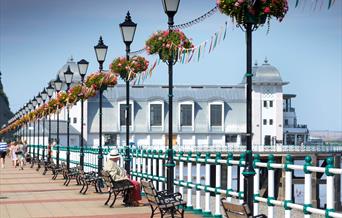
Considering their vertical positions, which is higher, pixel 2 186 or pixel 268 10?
pixel 268 10

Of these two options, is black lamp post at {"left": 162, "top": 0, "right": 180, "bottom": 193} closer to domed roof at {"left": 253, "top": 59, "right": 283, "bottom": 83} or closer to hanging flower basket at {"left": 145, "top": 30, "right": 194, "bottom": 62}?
hanging flower basket at {"left": 145, "top": 30, "right": 194, "bottom": 62}

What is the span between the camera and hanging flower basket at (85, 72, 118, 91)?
25.7m

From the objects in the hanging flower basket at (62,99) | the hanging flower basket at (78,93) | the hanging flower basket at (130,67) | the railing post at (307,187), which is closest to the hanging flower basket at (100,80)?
the hanging flower basket at (78,93)

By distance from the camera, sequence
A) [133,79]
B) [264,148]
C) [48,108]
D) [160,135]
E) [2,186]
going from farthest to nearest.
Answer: [160,135] → [264,148] → [48,108] → [2,186] → [133,79]

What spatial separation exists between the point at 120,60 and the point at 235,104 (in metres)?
105

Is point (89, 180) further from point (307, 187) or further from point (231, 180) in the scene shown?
point (307, 187)

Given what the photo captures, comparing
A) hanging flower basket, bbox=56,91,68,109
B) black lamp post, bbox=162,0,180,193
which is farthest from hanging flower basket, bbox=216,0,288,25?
hanging flower basket, bbox=56,91,68,109

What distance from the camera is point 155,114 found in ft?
410

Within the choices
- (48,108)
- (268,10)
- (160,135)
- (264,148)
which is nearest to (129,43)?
(268,10)

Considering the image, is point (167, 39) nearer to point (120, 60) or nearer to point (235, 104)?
point (120, 60)

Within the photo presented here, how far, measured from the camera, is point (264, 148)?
10794 cm

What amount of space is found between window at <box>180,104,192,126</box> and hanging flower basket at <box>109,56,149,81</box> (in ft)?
340

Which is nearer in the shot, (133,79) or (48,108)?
(133,79)

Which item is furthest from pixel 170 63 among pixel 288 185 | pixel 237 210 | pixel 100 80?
pixel 100 80
